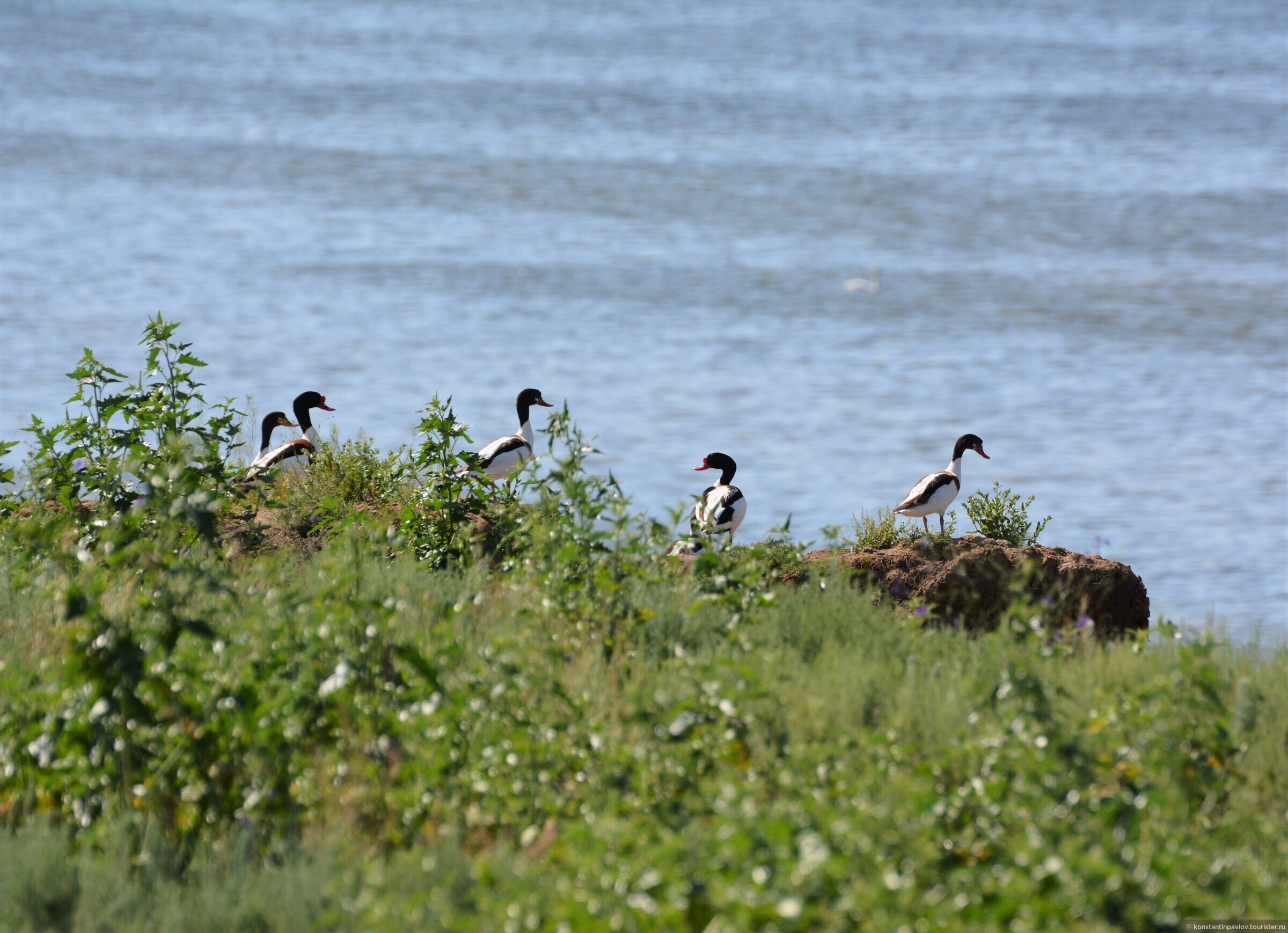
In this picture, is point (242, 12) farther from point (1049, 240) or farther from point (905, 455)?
point (905, 455)

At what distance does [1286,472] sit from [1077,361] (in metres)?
6.28

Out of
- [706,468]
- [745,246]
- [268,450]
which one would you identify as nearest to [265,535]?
[268,450]

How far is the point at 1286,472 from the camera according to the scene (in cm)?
1756

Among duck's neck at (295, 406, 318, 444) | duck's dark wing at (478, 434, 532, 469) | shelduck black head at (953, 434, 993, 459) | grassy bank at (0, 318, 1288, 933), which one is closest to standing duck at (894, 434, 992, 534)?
shelduck black head at (953, 434, 993, 459)

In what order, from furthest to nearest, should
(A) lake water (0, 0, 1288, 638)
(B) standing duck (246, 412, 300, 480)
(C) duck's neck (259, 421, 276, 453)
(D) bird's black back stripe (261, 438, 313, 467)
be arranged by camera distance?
(A) lake water (0, 0, 1288, 638)
(C) duck's neck (259, 421, 276, 453)
(D) bird's black back stripe (261, 438, 313, 467)
(B) standing duck (246, 412, 300, 480)

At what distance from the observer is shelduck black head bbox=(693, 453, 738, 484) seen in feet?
35.9

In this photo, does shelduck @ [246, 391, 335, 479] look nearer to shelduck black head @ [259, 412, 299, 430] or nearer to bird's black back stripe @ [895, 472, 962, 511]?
shelduck black head @ [259, 412, 299, 430]

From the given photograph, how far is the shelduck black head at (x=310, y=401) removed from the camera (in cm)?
1212

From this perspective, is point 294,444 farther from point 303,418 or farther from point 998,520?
point 998,520

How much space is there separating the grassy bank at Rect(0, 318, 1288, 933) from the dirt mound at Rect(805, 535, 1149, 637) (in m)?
2.35

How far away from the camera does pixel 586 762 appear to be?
15.5 ft

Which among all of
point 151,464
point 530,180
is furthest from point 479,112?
point 151,464

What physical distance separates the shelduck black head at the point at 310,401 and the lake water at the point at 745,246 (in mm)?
3992

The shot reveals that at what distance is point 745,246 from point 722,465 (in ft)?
74.9
